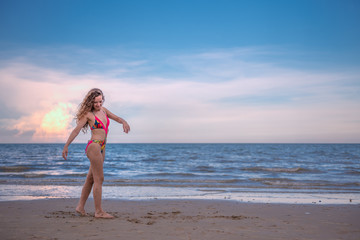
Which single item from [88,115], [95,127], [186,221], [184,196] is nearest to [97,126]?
[95,127]

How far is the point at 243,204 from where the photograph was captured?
778 centimetres

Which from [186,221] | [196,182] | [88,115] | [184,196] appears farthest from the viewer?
[196,182]

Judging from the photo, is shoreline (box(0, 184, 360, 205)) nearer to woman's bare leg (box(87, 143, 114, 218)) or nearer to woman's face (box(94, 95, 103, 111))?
woman's bare leg (box(87, 143, 114, 218))

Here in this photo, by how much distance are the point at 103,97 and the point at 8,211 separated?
3200 millimetres

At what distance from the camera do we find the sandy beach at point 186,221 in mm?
4449

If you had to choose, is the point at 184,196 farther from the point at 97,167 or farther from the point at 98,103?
the point at 98,103

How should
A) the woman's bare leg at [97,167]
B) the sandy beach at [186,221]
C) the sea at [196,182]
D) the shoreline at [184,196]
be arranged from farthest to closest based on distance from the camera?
the sea at [196,182]
the shoreline at [184,196]
the woman's bare leg at [97,167]
the sandy beach at [186,221]

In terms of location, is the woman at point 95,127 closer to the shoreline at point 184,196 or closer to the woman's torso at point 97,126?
the woman's torso at point 97,126

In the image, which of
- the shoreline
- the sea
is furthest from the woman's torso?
the sea

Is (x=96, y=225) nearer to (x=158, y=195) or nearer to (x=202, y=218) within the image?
(x=202, y=218)

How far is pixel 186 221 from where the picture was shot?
5.40 meters

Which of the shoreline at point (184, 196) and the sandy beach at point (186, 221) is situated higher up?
the sandy beach at point (186, 221)

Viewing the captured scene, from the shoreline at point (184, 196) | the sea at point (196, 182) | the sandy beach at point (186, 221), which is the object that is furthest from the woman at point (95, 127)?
the sea at point (196, 182)

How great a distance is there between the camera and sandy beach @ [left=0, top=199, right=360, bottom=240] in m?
4.45
